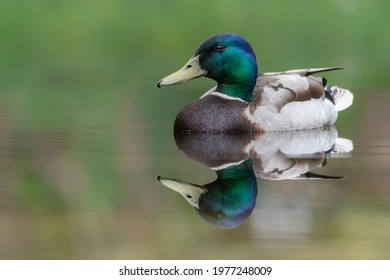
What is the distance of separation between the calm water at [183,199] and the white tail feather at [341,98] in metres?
1.40

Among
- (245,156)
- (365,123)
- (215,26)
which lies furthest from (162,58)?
(245,156)

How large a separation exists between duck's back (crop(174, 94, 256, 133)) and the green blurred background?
21cm

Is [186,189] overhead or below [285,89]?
overhead

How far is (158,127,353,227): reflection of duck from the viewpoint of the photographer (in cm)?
763

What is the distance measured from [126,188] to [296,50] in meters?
8.41

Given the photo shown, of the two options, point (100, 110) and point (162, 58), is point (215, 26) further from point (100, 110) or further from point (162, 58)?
point (100, 110)

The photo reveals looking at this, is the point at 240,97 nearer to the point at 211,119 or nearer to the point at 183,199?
the point at 211,119

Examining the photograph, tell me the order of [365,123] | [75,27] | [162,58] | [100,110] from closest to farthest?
[365,123] < [100,110] < [162,58] < [75,27]

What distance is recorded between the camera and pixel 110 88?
557 inches

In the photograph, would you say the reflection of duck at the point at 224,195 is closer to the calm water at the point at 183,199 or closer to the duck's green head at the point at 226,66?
the calm water at the point at 183,199

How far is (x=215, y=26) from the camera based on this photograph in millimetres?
16609

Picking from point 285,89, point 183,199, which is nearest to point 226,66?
point 285,89

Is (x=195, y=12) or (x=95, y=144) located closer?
(x=95, y=144)

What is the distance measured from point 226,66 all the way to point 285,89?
595 mm
